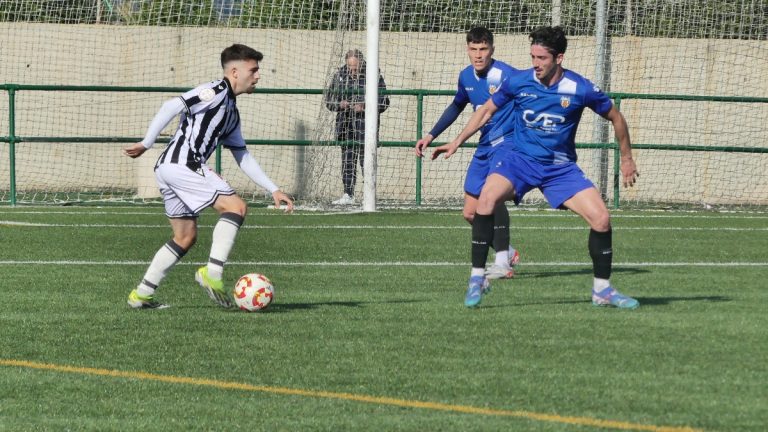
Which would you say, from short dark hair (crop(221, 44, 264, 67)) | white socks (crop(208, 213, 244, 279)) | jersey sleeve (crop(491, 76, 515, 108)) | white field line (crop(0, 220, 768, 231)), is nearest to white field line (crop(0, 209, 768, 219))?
white field line (crop(0, 220, 768, 231))

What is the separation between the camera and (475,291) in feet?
29.1

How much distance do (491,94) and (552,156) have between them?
6.99 feet

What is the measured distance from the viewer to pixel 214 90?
891cm

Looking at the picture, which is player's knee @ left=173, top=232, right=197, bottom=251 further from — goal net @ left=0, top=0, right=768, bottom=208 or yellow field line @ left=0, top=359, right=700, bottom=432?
goal net @ left=0, top=0, right=768, bottom=208

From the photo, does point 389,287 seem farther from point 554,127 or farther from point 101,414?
point 101,414

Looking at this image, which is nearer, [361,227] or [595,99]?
[595,99]

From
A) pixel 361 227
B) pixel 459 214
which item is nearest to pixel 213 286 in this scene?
pixel 361 227

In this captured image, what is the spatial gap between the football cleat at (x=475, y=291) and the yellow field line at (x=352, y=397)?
2866 mm

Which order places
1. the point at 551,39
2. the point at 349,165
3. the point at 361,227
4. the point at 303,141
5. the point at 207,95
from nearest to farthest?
the point at 551,39 < the point at 207,95 < the point at 361,227 < the point at 303,141 < the point at 349,165

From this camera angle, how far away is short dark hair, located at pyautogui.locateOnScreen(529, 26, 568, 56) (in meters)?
8.74

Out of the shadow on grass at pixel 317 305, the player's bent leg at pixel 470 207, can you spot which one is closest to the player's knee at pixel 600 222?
the shadow on grass at pixel 317 305

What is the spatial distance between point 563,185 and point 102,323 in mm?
3131

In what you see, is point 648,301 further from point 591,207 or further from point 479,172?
point 479,172

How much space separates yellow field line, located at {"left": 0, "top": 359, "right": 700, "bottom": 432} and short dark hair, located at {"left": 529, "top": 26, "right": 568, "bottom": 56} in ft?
11.7
